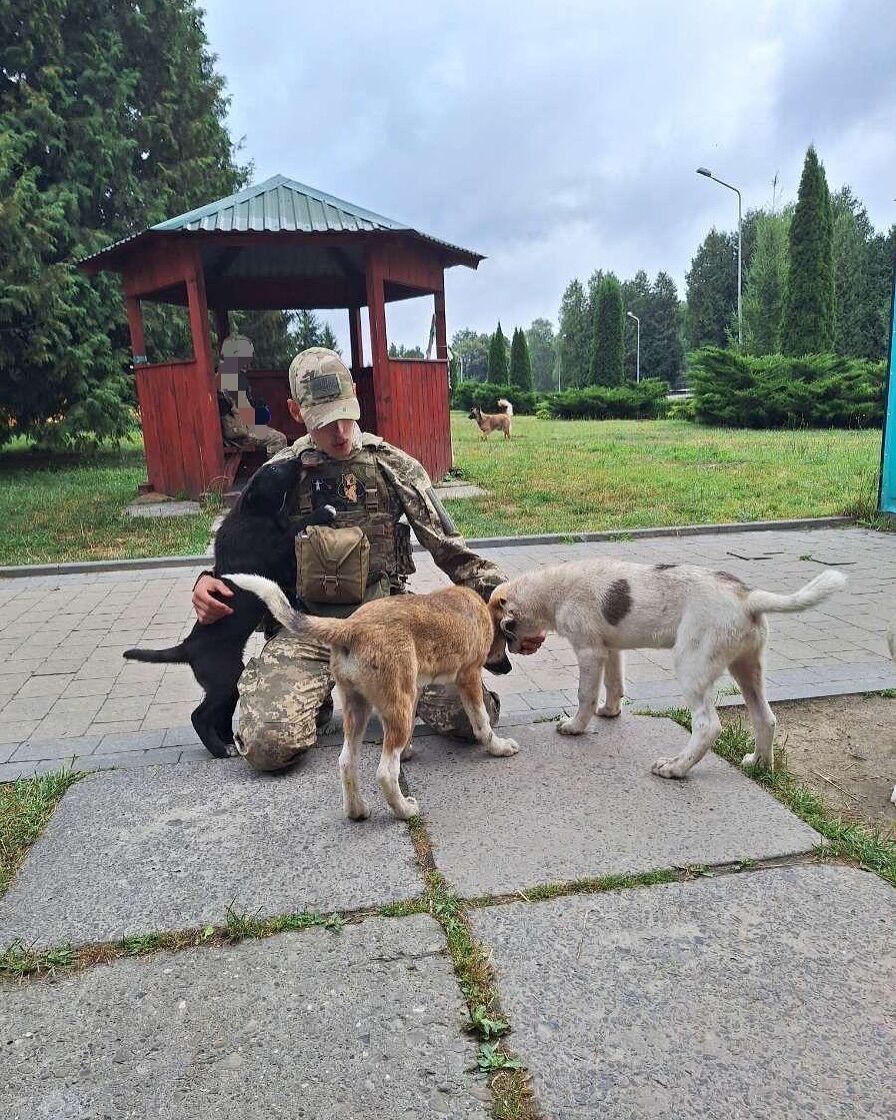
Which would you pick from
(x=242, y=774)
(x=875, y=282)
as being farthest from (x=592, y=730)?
(x=875, y=282)

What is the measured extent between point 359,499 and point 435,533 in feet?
1.44

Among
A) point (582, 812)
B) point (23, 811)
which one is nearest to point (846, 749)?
point (582, 812)

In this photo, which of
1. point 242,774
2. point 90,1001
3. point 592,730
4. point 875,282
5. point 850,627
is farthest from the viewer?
point 875,282

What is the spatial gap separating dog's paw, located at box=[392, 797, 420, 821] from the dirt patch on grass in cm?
171

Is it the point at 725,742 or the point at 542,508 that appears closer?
the point at 725,742

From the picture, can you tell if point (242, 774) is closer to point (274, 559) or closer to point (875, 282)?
point (274, 559)

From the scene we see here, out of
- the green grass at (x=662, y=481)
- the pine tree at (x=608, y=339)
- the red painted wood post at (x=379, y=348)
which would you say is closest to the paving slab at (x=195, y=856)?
the green grass at (x=662, y=481)

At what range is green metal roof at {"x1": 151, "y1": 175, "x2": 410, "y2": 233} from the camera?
11.0 metres

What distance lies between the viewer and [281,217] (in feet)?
37.3

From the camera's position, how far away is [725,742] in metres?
3.81

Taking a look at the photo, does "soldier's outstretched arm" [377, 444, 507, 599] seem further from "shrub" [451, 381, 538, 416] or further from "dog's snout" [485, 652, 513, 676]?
"shrub" [451, 381, 538, 416]

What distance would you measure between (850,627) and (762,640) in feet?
9.04

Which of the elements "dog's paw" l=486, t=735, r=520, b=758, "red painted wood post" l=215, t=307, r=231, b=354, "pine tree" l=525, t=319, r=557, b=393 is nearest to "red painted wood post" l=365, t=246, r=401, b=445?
"red painted wood post" l=215, t=307, r=231, b=354

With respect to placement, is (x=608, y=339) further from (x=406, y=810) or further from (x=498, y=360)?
(x=406, y=810)
